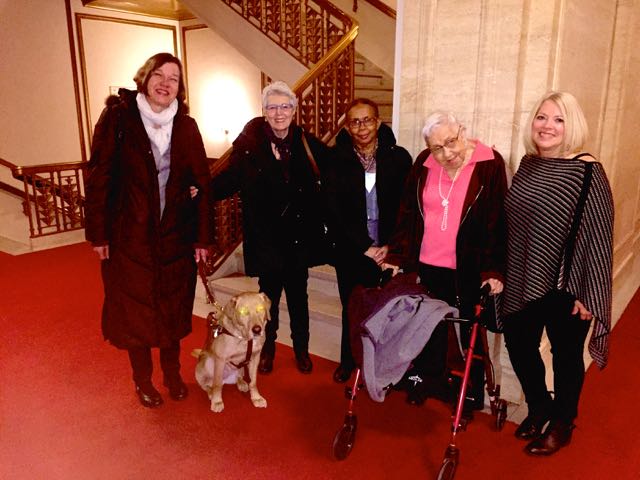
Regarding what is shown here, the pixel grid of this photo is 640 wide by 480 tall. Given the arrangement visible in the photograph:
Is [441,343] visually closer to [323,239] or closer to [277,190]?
[323,239]

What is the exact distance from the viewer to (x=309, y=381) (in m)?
3.25

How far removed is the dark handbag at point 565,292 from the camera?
6.90 feet

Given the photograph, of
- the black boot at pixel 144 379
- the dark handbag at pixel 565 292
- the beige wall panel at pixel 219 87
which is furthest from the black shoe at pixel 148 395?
the beige wall panel at pixel 219 87

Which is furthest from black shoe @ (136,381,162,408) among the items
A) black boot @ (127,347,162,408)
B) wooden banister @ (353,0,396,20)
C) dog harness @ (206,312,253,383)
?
wooden banister @ (353,0,396,20)

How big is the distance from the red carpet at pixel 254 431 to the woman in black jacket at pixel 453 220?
0.34 metres

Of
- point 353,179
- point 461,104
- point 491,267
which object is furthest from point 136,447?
point 461,104

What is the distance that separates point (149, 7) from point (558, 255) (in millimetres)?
8504

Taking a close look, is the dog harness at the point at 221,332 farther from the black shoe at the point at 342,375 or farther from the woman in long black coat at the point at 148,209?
the black shoe at the point at 342,375

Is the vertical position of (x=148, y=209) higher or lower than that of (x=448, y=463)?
higher

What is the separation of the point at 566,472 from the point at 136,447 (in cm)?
201

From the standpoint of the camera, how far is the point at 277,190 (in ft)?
9.70

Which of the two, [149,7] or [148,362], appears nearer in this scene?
[148,362]

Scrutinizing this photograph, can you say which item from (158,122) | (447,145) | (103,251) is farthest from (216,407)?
(447,145)

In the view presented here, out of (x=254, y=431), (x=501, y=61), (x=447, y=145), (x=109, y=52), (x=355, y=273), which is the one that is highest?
(x=109, y=52)
